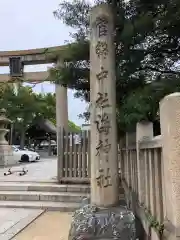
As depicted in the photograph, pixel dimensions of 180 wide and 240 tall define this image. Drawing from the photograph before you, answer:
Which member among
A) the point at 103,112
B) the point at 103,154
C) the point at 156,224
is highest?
the point at 103,112

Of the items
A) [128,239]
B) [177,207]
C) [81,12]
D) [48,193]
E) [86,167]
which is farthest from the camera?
[86,167]

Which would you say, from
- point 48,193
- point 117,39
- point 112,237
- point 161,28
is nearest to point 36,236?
point 112,237

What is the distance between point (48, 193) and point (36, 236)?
8.85 feet

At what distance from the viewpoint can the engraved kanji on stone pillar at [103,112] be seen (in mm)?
3926

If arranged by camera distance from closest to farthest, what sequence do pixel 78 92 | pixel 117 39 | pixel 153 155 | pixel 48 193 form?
1. pixel 153 155
2. pixel 117 39
3. pixel 78 92
4. pixel 48 193

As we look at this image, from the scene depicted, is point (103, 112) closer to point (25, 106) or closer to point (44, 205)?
point (44, 205)

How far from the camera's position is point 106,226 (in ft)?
11.9

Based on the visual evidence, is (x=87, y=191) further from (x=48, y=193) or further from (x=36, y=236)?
(x=36, y=236)

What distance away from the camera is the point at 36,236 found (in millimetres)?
4836

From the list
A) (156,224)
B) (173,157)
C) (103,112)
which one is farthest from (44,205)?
(173,157)

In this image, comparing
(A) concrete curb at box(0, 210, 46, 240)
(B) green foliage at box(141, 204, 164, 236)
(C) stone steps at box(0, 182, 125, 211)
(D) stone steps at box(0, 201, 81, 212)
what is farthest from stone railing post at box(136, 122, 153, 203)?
(D) stone steps at box(0, 201, 81, 212)

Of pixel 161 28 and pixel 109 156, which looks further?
pixel 161 28

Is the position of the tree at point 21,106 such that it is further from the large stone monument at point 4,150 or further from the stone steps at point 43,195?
the stone steps at point 43,195

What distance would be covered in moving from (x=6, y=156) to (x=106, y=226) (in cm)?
1327
